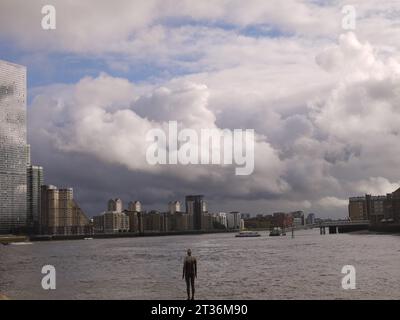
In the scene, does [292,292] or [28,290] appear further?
[28,290]

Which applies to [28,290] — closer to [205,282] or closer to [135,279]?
[135,279]

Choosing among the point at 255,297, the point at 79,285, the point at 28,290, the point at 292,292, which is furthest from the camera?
the point at 79,285
